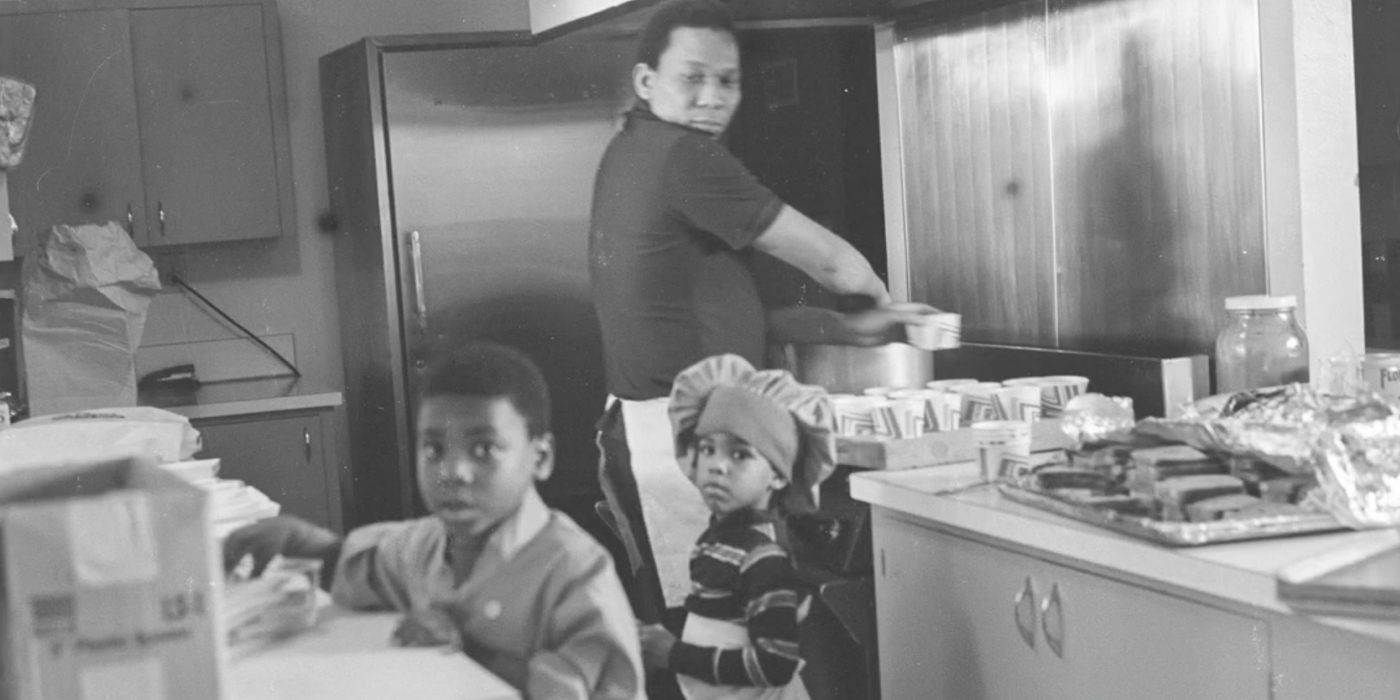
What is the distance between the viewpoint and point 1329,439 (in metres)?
1.76

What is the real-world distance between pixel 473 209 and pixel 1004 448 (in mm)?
785

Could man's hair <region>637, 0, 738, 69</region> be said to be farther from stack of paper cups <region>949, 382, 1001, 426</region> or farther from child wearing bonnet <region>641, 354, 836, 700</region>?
stack of paper cups <region>949, 382, 1001, 426</region>

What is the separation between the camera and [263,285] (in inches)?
165

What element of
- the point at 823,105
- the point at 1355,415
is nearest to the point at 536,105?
the point at 823,105

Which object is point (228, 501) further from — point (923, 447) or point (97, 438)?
point (923, 447)

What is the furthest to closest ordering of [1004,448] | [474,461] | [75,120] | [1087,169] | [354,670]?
[75,120] < [1087,169] < [1004,448] < [474,461] < [354,670]

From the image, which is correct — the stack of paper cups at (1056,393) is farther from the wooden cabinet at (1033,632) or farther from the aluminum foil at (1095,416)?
the wooden cabinet at (1033,632)

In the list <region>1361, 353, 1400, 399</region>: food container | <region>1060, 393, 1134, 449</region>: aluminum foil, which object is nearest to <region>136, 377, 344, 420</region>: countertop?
<region>1060, 393, 1134, 449</region>: aluminum foil

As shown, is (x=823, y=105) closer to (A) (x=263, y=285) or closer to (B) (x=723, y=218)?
(B) (x=723, y=218)

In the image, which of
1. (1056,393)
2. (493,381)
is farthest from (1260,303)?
(493,381)

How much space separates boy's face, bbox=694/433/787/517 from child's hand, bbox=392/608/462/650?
1.85 feet

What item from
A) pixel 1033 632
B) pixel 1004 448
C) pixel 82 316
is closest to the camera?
pixel 1033 632

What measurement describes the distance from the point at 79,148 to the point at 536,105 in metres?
1.57

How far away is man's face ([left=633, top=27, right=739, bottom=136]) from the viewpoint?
5.93ft
